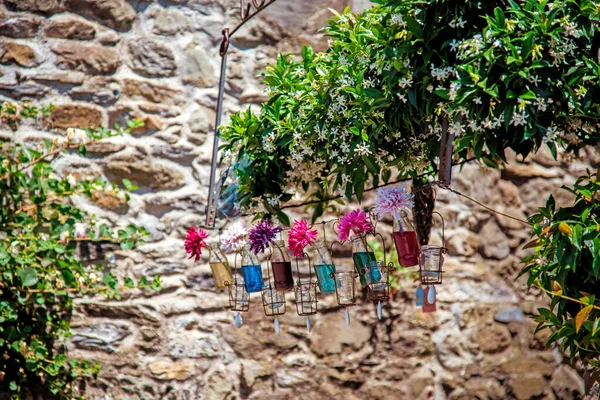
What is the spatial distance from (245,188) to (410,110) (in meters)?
0.63

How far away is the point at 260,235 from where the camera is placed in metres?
1.94

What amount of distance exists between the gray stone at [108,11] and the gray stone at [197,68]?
0.28 m

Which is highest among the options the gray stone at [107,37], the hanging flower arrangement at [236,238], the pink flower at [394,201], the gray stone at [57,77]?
the gray stone at [107,37]

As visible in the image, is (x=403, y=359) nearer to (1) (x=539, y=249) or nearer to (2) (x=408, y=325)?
(2) (x=408, y=325)

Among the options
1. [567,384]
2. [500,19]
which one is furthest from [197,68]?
[567,384]

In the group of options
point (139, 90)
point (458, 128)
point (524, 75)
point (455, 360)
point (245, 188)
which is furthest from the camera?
point (455, 360)

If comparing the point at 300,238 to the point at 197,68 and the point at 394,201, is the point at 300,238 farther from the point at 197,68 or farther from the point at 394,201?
the point at 197,68

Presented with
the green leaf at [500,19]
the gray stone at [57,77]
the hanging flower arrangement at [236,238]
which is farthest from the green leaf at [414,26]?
the gray stone at [57,77]

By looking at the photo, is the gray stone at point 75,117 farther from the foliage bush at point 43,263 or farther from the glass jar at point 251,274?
the glass jar at point 251,274

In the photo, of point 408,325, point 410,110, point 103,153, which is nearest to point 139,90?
point 103,153

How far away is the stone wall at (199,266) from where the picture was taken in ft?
9.70

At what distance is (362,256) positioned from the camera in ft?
6.16

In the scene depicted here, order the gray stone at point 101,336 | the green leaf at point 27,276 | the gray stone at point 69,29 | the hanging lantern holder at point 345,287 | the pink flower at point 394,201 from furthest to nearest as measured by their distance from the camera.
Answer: the gray stone at point 69,29
the gray stone at point 101,336
the green leaf at point 27,276
the hanging lantern holder at point 345,287
the pink flower at point 394,201

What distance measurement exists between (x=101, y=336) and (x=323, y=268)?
1.36 m
